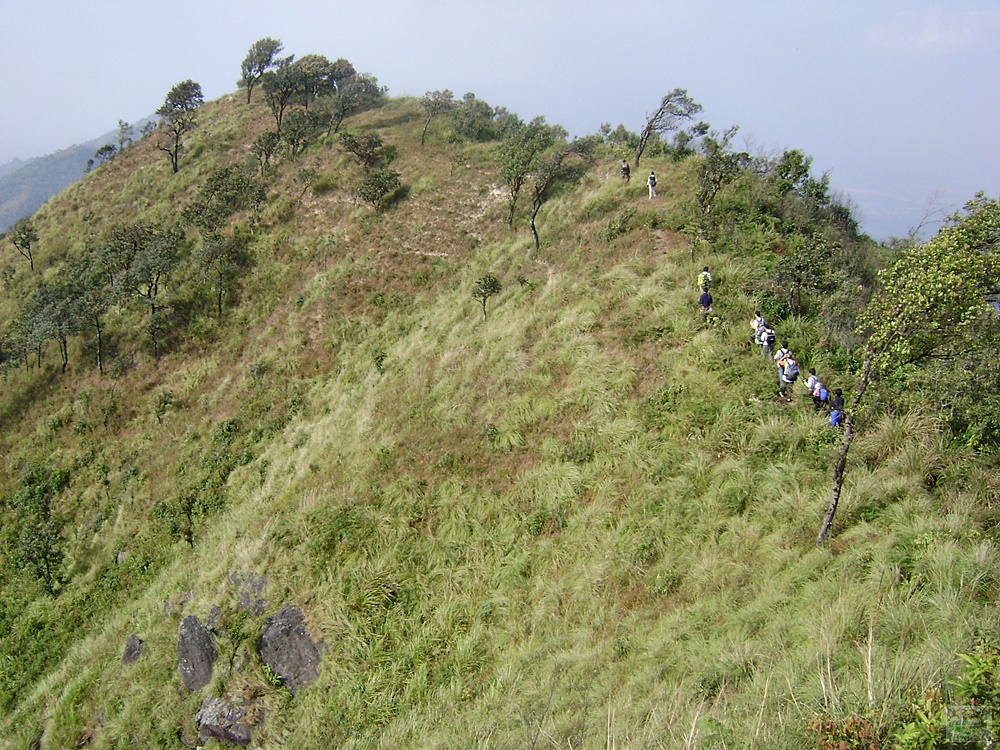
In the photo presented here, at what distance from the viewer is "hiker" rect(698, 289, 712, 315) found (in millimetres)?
14617

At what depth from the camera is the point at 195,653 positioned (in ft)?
43.9

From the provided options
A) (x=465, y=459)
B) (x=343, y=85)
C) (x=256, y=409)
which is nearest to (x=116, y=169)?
(x=343, y=85)

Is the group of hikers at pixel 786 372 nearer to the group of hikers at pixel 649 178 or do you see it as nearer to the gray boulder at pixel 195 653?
the group of hikers at pixel 649 178

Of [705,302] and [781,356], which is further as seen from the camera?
[705,302]

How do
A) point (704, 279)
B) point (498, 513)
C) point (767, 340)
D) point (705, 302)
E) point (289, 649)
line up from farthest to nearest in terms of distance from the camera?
point (704, 279) → point (705, 302) → point (767, 340) → point (498, 513) → point (289, 649)

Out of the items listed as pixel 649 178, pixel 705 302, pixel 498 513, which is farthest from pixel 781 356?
pixel 649 178

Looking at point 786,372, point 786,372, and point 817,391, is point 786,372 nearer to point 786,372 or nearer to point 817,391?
point 786,372

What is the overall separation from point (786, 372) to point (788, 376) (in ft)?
0.35

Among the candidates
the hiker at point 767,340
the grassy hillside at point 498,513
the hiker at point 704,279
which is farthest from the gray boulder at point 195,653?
the hiker at point 704,279

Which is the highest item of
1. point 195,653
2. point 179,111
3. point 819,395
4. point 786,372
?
point 179,111

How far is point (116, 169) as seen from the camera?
4297 cm

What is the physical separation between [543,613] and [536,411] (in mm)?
5762

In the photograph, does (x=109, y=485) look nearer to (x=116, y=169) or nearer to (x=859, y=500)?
(x=859, y=500)

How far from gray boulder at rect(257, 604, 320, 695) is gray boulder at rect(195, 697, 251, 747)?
115 centimetres
